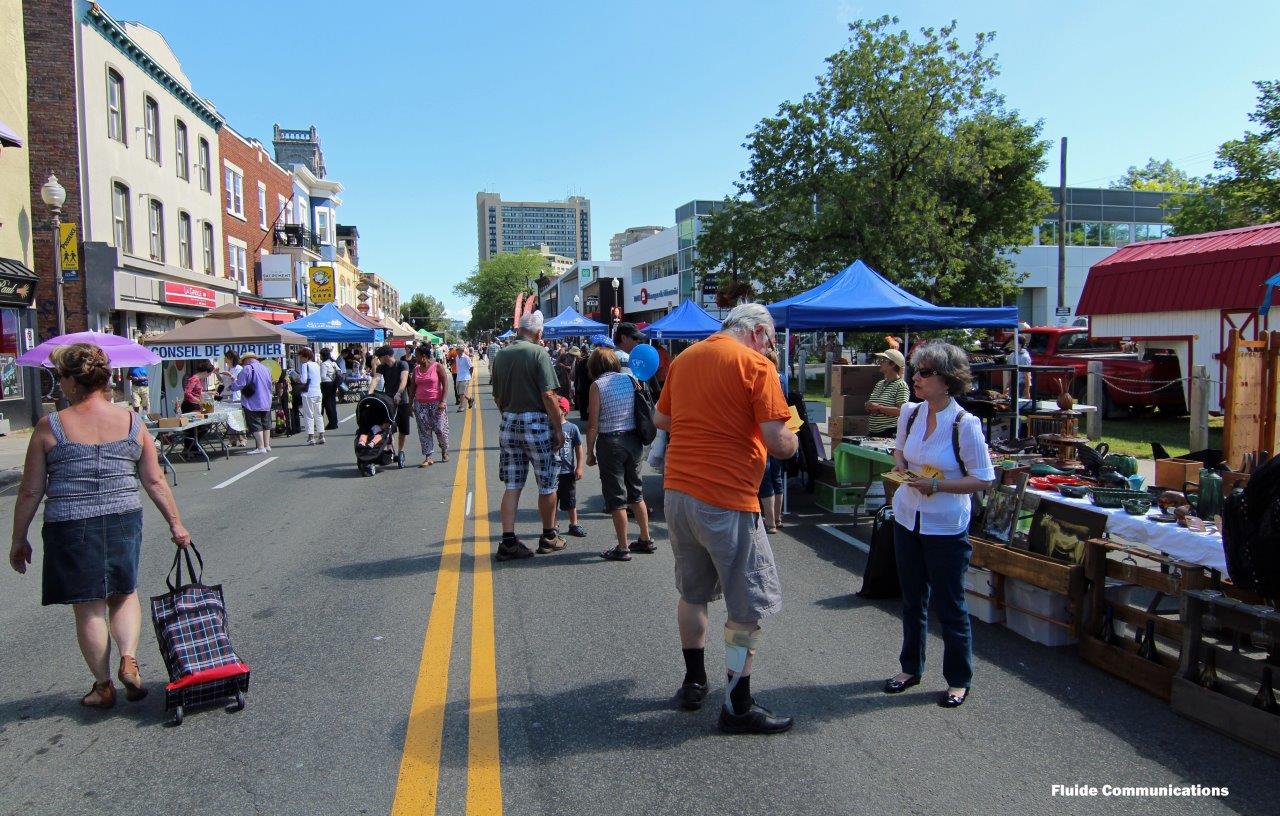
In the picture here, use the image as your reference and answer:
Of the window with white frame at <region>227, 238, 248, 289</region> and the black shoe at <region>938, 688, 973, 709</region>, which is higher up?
the window with white frame at <region>227, 238, 248, 289</region>

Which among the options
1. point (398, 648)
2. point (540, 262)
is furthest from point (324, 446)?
point (540, 262)

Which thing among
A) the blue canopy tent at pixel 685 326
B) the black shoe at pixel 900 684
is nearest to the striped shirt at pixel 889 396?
the black shoe at pixel 900 684

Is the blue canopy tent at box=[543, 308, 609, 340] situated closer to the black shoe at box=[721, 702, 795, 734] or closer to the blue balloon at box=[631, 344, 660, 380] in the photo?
the blue balloon at box=[631, 344, 660, 380]

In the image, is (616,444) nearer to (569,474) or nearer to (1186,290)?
(569,474)

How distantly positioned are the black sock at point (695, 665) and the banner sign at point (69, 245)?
2097 cm

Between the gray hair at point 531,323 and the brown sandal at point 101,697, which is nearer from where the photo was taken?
the brown sandal at point 101,697

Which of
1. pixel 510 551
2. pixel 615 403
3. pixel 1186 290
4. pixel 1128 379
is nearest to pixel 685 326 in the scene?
pixel 1128 379

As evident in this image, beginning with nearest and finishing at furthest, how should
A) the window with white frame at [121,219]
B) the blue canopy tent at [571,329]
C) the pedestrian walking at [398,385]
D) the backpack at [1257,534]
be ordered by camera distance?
the backpack at [1257,534] → the pedestrian walking at [398,385] → the window with white frame at [121,219] → the blue canopy tent at [571,329]

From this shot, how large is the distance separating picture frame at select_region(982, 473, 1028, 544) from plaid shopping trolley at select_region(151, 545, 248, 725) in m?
4.60

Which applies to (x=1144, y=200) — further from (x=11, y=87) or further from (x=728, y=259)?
(x=11, y=87)

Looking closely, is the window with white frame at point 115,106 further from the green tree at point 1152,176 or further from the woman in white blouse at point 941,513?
the green tree at point 1152,176

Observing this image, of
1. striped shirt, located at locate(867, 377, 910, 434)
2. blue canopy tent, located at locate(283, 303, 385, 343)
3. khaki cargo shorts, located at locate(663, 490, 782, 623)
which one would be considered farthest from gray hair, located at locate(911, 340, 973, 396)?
blue canopy tent, located at locate(283, 303, 385, 343)

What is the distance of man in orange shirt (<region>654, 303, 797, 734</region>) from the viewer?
3.70 m

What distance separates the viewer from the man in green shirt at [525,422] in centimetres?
682
